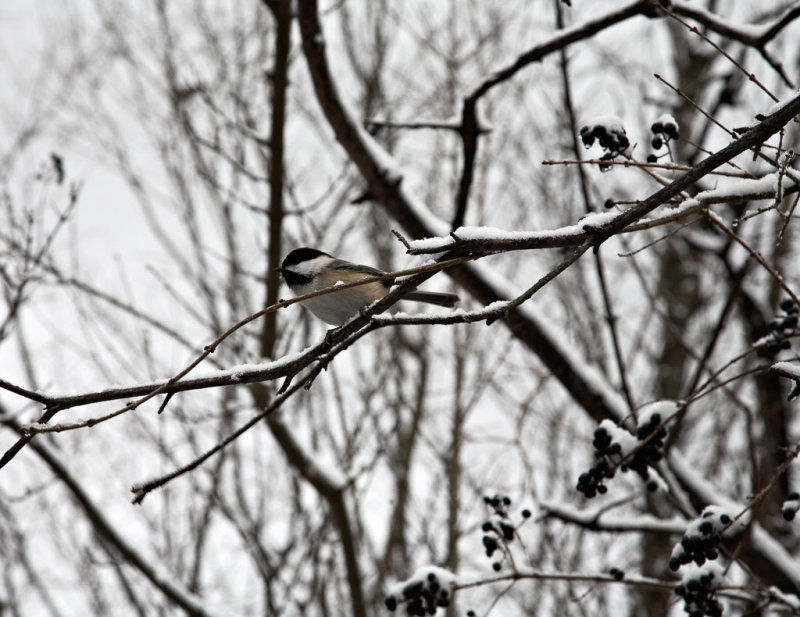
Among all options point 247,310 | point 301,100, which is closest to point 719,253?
point 247,310

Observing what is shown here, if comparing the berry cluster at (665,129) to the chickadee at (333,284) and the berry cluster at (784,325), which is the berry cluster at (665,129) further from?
the chickadee at (333,284)

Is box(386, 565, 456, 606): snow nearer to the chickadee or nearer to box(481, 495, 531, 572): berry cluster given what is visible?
box(481, 495, 531, 572): berry cluster

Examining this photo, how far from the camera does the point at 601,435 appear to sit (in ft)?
7.07

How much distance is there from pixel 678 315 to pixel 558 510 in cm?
617

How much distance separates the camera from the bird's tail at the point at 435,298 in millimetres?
3387

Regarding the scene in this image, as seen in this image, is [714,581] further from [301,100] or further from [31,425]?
[301,100]

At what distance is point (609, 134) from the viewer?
2031 mm

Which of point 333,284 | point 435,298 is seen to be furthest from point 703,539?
point 333,284

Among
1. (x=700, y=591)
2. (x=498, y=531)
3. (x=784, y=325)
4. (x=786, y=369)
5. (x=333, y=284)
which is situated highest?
(x=333, y=284)

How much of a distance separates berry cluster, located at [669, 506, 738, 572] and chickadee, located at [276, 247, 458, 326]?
5.17 feet

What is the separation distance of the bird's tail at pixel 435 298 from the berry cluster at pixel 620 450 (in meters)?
1.30

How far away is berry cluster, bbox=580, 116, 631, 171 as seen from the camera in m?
2.03

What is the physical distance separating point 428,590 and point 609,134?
1.44 m

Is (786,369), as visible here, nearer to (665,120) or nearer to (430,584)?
(665,120)
